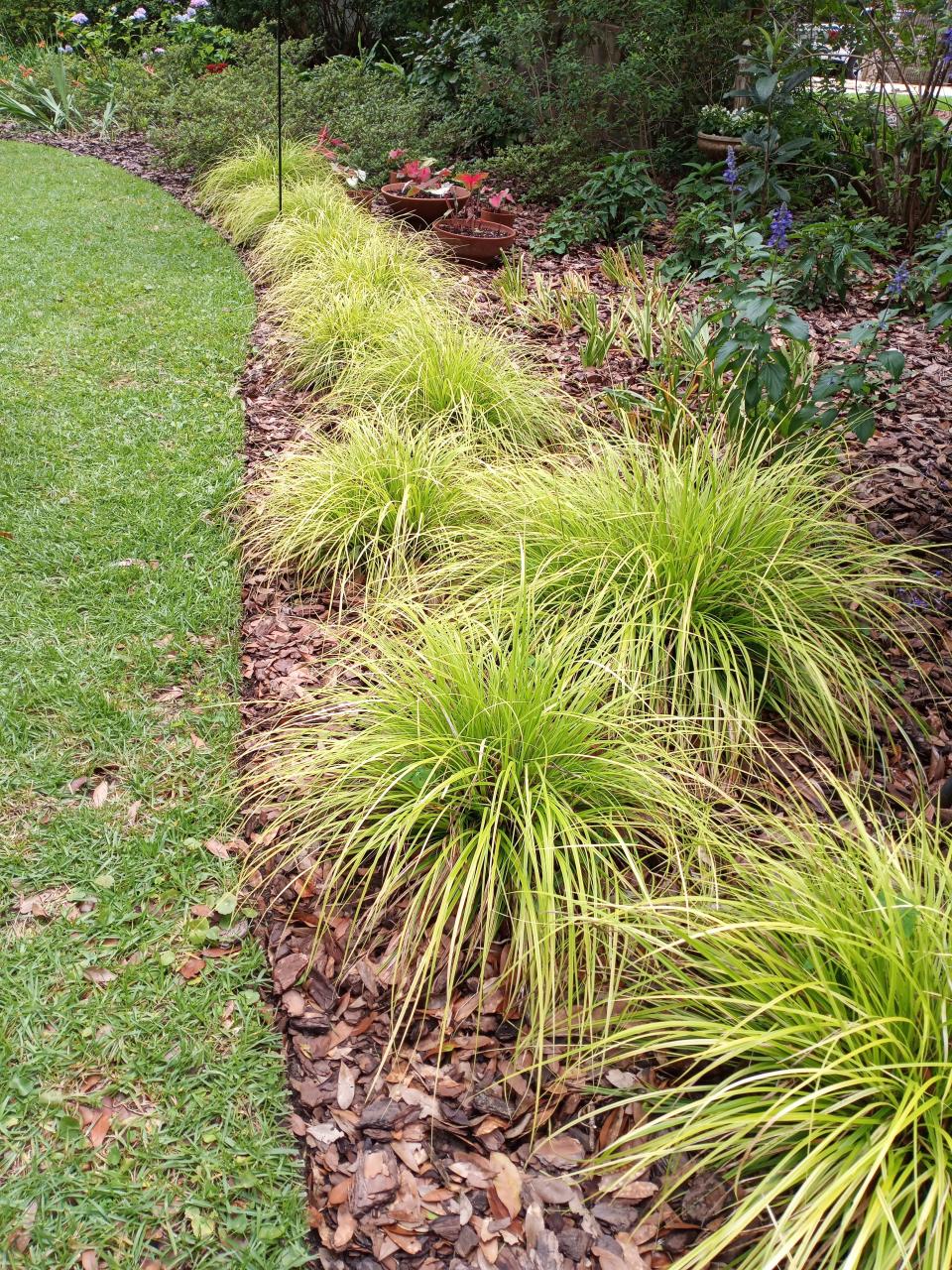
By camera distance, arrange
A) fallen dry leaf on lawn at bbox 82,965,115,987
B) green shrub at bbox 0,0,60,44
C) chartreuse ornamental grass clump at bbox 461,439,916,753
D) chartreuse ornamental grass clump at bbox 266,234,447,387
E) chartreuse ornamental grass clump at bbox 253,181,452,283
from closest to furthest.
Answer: fallen dry leaf on lawn at bbox 82,965,115,987 → chartreuse ornamental grass clump at bbox 461,439,916,753 → chartreuse ornamental grass clump at bbox 266,234,447,387 → chartreuse ornamental grass clump at bbox 253,181,452,283 → green shrub at bbox 0,0,60,44

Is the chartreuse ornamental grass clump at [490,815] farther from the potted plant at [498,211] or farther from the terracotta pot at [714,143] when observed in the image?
the terracotta pot at [714,143]

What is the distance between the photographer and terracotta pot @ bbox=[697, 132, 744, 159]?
6.05m

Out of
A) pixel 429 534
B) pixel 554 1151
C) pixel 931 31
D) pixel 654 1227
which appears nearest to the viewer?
pixel 654 1227

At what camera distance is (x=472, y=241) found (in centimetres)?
548

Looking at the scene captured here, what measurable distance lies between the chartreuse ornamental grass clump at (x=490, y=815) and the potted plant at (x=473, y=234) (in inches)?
162

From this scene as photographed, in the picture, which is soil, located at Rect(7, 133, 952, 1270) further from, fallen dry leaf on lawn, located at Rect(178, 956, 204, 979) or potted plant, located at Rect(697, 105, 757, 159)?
potted plant, located at Rect(697, 105, 757, 159)

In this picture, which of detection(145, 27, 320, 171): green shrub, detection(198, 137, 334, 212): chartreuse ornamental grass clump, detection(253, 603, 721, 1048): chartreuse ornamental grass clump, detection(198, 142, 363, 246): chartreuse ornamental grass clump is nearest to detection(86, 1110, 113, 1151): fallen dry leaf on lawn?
detection(253, 603, 721, 1048): chartreuse ornamental grass clump

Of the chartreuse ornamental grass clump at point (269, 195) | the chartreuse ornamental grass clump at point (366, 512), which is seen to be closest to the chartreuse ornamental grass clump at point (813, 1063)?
the chartreuse ornamental grass clump at point (366, 512)

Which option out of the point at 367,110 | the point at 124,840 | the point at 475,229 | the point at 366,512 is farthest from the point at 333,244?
the point at 124,840

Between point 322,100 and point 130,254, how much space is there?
303 centimetres

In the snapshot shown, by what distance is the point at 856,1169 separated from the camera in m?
1.16

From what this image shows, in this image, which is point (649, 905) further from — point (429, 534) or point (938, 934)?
point (429, 534)

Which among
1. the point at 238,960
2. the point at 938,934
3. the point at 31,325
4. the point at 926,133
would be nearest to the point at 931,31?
the point at 926,133

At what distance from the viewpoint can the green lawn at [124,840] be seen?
1.44m
